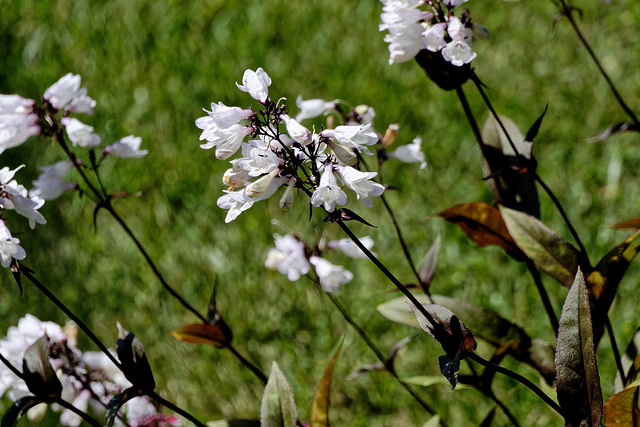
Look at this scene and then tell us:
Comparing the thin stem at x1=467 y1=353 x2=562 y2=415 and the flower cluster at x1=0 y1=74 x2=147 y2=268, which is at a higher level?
the flower cluster at x1=0 y1=74 x2=147 y2=268

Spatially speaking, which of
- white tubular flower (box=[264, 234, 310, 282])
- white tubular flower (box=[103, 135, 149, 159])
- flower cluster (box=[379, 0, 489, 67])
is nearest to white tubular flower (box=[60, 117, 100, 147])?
white tubular flower (box=[103, 135, 149, 159])

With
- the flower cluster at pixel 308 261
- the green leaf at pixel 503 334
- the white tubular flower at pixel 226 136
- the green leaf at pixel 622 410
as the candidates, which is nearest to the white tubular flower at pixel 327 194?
the white tubular flower at pixel 226 136

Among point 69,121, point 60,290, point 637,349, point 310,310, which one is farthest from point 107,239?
point 637,349

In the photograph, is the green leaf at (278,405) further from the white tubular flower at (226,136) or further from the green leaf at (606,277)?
the green leaf at (606,277)

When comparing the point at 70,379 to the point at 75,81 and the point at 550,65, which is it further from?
the point at 550,65

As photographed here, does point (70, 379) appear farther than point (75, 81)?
Yes

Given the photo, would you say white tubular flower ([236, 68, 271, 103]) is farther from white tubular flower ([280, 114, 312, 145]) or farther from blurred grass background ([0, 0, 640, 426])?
blurred grass background ([0, 0, 640, 426])
